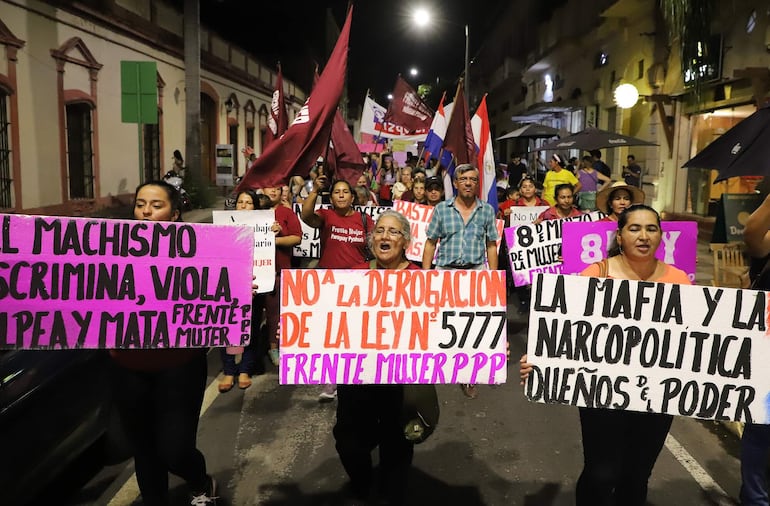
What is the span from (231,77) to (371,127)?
50.6 ft

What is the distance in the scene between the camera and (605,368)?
297cm

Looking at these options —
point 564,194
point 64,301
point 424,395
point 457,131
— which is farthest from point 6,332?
point 457,131

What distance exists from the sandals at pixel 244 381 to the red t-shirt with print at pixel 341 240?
1.29 metres

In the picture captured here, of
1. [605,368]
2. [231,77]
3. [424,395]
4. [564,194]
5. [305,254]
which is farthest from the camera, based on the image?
[231,77]

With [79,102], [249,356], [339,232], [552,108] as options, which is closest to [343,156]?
[339,232]

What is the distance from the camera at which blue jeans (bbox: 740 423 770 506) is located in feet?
11.0

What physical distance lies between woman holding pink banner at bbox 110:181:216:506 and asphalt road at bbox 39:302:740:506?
1.91 ft

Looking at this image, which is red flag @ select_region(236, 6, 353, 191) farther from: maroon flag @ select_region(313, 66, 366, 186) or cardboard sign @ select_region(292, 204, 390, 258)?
cardboard sign @ select_region(292, 204, 390, 258)

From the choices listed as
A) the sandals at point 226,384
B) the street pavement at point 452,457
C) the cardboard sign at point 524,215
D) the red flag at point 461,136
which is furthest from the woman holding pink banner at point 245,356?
the cardboard sign at point 524,215

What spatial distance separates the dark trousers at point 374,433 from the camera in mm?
3412

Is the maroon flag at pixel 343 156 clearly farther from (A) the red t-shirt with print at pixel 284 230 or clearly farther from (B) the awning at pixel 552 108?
(B) the awning at pixel 552 108

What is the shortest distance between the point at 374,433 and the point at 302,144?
2421 millimetres

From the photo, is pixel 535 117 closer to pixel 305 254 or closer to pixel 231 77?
pixel 231 77

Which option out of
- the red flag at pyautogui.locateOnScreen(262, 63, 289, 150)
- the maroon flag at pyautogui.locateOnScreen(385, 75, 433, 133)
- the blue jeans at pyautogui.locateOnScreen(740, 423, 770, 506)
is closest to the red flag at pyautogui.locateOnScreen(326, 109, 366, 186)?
the red flag at pyautogui.locateOnScreen(262, 63, 289, 150)
